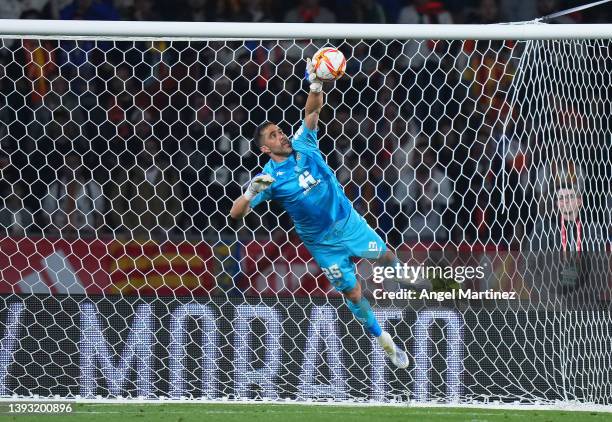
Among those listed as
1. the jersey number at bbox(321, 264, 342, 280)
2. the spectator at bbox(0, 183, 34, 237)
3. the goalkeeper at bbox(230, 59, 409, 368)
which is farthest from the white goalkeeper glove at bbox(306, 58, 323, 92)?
the spectator at bbox(0, 183, 34, 237)

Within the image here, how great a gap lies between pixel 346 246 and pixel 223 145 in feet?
6.82

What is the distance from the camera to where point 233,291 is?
310 inches

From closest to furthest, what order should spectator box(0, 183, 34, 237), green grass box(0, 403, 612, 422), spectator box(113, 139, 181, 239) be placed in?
green grass box(0, 403, 612, 422), spectator box(0, 183, 34, 237), spectator box(113, 139, 181, 239)

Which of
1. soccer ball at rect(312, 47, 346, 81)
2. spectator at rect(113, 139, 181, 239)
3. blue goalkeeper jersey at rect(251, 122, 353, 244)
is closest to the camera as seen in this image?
soccer ball at rect(312, 47, 346, 81)

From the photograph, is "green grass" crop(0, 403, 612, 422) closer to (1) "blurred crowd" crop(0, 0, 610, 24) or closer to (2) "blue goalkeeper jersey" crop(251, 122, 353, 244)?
(2) "blue goalkeeper jersey" crop(251, 122, 353, 244)

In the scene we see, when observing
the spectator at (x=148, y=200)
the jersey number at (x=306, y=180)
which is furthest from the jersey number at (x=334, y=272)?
the spectator at (x=148, y=200)

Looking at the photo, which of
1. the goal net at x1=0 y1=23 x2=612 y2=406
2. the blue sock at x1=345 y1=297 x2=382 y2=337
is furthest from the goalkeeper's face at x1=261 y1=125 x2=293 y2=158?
the blue sock at x1=345 y1=297 x2=382 y2=337

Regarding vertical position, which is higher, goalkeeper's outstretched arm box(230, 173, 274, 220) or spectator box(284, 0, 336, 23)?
spectator box(284, 0, 336, 23)

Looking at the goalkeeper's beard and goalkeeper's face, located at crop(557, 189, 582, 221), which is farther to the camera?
goalkeeper's face, located at crop(557, 189, 582, 221)

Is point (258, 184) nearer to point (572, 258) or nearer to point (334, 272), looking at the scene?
point (334, 272)

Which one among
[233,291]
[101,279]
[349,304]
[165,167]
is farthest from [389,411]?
[165,167]

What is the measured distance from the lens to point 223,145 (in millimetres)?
9203

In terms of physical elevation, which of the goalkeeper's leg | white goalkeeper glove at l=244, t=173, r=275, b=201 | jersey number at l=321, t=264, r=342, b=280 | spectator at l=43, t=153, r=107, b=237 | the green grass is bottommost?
the green grass

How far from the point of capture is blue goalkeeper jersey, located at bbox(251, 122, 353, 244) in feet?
23.9
